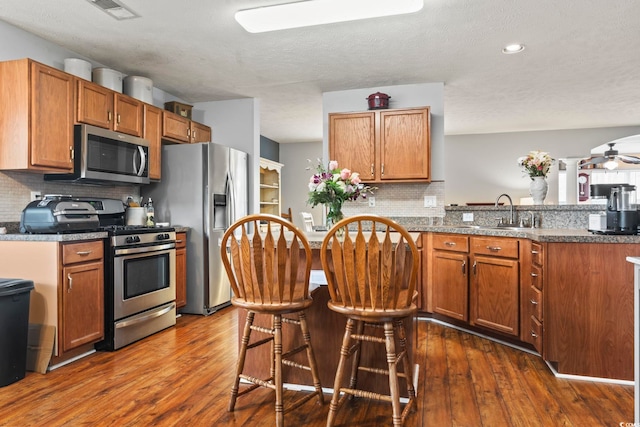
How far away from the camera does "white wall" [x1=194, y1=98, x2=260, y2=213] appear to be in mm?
5074

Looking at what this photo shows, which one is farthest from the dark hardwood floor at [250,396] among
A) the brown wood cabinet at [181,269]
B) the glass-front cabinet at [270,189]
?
the glass-front cabinet at [270,189]

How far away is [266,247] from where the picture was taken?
1.94 m

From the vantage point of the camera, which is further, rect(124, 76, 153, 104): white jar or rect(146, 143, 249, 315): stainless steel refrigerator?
rect(146, 143, 249, 315): stainless steel refrigerator

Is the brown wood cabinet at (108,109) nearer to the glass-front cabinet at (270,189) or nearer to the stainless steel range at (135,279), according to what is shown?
the stainless steel range at (135,279)

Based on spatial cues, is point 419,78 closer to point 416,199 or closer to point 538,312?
point 416,199

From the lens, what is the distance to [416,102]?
14.8ft

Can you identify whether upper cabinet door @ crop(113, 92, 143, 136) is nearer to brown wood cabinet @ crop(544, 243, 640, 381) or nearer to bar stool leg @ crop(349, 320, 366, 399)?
bar stool leg @ crop(349, 320, 366, 399)

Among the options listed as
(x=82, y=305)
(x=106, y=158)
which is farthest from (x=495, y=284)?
(x=106, y=158)

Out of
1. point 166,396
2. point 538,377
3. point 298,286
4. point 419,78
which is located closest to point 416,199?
point 419,78

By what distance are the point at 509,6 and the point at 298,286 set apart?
90.4 inches

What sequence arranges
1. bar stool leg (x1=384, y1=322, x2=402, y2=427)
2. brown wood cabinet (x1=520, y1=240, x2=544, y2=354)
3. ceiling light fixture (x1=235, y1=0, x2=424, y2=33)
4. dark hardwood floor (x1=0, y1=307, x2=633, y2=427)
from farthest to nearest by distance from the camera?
ceiling light fixture (x1=235, y1=0, x2=424, y2=33)
brown wood cabinet (x1=520, y1=240, x2=544, y2=354)
dark hardwood floor (x1=0, y1=307, x2=633, y2=427)
bar stool leg (x1=384, y1=322, x2=402, y2=427)

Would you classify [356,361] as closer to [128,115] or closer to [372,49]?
[372,49]

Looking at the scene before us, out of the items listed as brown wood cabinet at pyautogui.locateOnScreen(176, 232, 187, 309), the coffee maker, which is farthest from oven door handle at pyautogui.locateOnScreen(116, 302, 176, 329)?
the coffee maker

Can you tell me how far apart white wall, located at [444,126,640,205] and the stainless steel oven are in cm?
538
